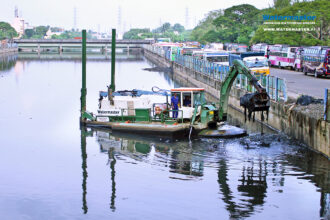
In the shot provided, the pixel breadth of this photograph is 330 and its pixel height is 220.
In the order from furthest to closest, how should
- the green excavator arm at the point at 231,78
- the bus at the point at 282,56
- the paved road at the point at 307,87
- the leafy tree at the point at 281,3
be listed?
1. the leafy tree at the point at 281,3
2. the bus at the point at 282,56
3. the paved road at the point at 307,87
4. the green excavator arm at the point at 231,78

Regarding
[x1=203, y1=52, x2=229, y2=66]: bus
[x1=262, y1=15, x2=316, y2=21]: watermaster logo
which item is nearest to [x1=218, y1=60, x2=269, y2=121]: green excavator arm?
[x1=203, y1=52, x2=229, y2=66]: bus

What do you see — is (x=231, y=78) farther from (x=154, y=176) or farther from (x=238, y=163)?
(x=154, y=176)

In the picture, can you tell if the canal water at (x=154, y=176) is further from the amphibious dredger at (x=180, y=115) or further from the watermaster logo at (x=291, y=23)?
the watermaster logo at (x=291, y=23)

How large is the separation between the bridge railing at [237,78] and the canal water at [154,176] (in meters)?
2.38

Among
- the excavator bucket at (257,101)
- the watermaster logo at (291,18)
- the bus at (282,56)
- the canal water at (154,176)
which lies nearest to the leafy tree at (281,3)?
the watermaster logo at (291,18)

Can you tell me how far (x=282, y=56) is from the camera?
223 feet

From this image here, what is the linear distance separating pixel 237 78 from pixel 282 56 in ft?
89.6

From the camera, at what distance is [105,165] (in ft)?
82.9

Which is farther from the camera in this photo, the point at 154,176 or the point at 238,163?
the point at 238,163

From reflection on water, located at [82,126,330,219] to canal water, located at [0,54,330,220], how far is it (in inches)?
1.6

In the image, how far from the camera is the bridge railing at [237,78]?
32250 mm

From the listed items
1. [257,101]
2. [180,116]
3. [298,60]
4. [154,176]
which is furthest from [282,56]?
[154,176]

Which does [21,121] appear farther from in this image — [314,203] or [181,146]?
[314,203]

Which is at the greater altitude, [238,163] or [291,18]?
[291,18]
